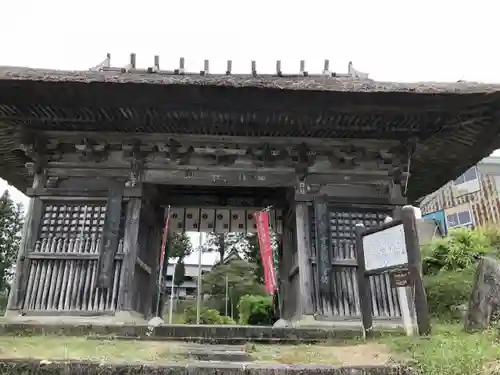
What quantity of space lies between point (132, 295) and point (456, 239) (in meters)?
8.91

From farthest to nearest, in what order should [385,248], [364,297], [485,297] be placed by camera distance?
[364,297], [385,248], [485,297]

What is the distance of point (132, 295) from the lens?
8.34 metres

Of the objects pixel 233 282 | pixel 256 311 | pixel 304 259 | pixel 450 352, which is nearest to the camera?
pixel 450 352

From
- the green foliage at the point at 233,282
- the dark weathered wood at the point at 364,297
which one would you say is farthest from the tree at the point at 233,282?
the dark weathered wood at the point at 364,297

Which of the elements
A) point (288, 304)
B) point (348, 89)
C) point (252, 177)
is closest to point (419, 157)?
point (348, 89)

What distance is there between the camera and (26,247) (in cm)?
810

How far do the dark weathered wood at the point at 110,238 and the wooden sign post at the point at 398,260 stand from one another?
449 centimetres

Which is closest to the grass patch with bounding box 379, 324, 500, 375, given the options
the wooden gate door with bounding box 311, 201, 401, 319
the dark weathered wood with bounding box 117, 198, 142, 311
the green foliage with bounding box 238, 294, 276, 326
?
the wooden gate door with bounding box 311, 201, 401, 319

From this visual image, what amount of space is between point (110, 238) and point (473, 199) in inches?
864

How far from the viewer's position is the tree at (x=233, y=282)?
2984cm

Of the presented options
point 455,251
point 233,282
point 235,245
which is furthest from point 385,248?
point 235,245

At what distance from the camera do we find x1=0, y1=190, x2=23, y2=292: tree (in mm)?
32156

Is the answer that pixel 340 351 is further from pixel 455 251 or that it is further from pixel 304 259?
pixel 455 251

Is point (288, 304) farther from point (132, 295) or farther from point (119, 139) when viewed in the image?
point (119, 139)
